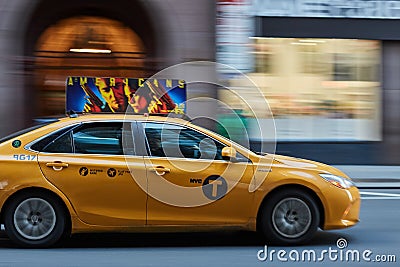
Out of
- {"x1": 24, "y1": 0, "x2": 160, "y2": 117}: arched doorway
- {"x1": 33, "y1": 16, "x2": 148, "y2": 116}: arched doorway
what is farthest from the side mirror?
{"x1": 33, "y1": 16, "x2": 148, "y2": 116}: arched doorway

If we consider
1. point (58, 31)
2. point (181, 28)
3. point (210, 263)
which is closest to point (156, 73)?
point (181, 28)

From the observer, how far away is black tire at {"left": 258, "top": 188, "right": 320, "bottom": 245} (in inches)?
315

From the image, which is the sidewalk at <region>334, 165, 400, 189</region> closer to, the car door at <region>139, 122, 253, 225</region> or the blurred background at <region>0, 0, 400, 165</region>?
the blurred background at <region>0, 0, 400, 165</region>

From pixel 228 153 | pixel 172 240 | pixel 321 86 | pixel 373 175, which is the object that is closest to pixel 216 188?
pixel 228 153

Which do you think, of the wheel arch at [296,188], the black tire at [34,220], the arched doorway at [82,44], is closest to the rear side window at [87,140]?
the black tire at [34,220]

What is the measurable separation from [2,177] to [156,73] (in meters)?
9.75

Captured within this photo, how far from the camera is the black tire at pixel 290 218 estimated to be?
8.00 meters

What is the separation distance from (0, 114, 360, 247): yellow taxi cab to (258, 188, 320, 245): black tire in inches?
0.4

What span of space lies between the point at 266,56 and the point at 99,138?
34.1 ft

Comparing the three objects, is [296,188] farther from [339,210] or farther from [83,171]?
[83,171]

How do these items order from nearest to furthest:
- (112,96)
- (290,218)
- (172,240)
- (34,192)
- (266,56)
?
(34,192), (290,218), (172,240), (112,96), (266,56)

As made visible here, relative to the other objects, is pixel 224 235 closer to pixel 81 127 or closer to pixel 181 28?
pixel 81 127

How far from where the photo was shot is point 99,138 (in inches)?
314

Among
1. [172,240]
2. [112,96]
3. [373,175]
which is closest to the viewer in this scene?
[172,240]
